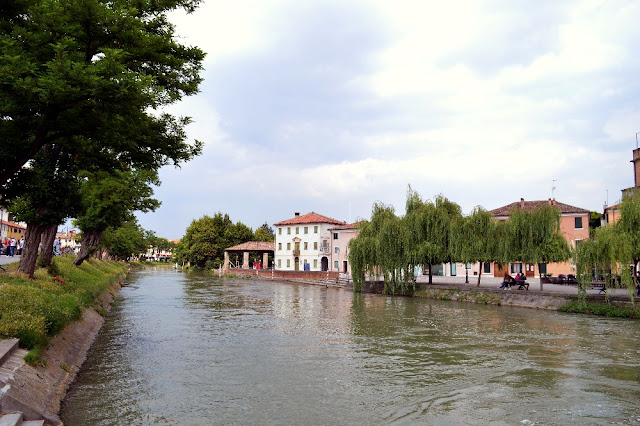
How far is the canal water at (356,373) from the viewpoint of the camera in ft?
27.8

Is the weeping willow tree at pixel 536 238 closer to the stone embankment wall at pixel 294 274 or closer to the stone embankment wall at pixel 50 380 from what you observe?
the stone embankment wall at pixel 294 274

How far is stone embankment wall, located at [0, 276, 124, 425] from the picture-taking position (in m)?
6.61

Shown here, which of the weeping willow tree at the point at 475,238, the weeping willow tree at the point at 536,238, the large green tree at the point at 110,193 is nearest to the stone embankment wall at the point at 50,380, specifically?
the large green tree at the point at 110,193

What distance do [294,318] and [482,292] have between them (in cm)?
1476

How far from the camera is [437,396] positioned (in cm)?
966

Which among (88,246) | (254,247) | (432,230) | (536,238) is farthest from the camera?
(254,247)

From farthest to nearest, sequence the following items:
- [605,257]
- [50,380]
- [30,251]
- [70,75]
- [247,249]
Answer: [247,249] → [605,257] → [30,251] → [70,75] → [50,380]

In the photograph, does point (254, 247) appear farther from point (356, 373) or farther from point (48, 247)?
point (356, 373)

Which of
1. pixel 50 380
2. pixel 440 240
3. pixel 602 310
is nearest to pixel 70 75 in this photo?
pixel 50 380

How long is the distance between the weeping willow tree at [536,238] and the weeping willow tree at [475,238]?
129cm

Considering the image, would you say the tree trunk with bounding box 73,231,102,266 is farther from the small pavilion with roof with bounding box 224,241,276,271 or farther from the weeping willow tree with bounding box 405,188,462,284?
the small pavilion with roof with bounding box 224,241,276,271

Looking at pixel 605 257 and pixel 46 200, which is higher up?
pixel 46 200

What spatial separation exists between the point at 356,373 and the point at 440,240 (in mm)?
23308

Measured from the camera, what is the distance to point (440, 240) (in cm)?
3331
